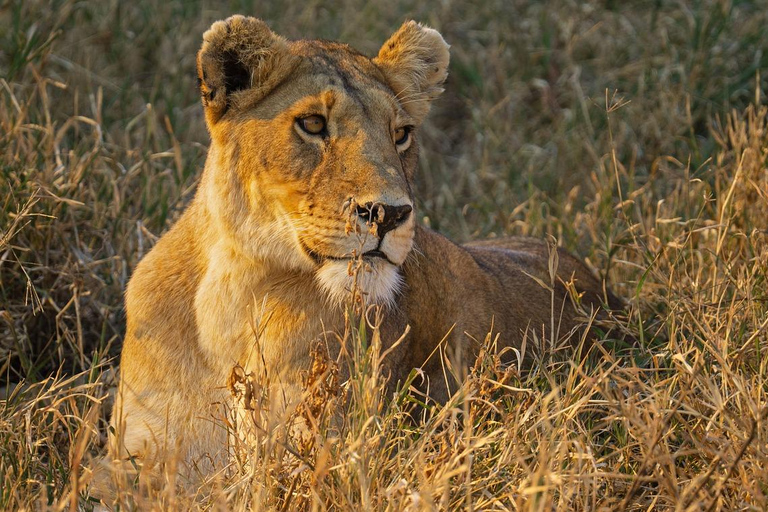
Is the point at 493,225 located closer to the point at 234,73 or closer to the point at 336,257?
the point at 234,73

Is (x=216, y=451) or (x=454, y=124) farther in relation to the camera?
(x=454, y=124)

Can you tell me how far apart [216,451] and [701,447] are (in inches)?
62.9

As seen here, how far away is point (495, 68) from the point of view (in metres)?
8.44

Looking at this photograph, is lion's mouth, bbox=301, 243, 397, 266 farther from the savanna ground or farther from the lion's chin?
the savanna ground

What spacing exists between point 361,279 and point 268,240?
413 millimetres

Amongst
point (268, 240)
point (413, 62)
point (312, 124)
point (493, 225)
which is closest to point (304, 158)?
point (312, 124)

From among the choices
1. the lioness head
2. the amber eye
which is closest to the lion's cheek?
the lioness head

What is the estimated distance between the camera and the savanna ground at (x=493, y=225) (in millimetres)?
3273

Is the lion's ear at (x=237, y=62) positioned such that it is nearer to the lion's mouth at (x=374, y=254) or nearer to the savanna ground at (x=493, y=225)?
the lion's mouth at (x=374, y=254)

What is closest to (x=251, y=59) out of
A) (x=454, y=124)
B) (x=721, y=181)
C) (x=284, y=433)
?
(x=284, y=433)

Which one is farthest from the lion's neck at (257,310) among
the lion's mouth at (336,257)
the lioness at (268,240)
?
the lion's mouth at (336,257)

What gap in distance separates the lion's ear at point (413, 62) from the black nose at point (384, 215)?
0.92 metres

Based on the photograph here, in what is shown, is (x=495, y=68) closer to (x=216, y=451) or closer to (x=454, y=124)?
(x=454, y=124)

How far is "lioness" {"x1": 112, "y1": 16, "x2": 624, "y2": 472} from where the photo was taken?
373 centimetres
